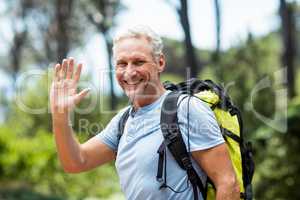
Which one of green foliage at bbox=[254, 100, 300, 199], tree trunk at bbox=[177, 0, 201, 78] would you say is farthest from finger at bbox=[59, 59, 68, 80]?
tree trunk at bbox=[177, 0, 201, 78]

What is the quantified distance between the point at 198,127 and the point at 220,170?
0.20m

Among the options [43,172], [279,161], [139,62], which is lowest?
[43,172]

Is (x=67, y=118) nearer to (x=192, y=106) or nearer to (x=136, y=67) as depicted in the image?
(x=136, y=67)

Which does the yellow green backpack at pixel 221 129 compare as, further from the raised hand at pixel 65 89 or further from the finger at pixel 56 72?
the finger at pixel 56 72

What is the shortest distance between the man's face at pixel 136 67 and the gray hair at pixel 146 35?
17 mm

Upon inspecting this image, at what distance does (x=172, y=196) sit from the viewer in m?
2.57

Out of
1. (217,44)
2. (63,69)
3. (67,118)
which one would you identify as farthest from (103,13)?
(67,118)

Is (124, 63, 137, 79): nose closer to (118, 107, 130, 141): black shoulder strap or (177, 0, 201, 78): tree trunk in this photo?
(118, 107, 130, 141): black shoulder strap

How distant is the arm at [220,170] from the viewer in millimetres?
2486

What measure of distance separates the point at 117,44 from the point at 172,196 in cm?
72

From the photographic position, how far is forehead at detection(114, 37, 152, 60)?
2.67m

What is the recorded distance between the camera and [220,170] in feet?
8.21

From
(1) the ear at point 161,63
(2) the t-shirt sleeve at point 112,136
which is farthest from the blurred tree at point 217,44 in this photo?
(1) the ear at point 161,63

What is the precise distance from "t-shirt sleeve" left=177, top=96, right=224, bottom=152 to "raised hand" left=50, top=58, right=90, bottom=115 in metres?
0.48
